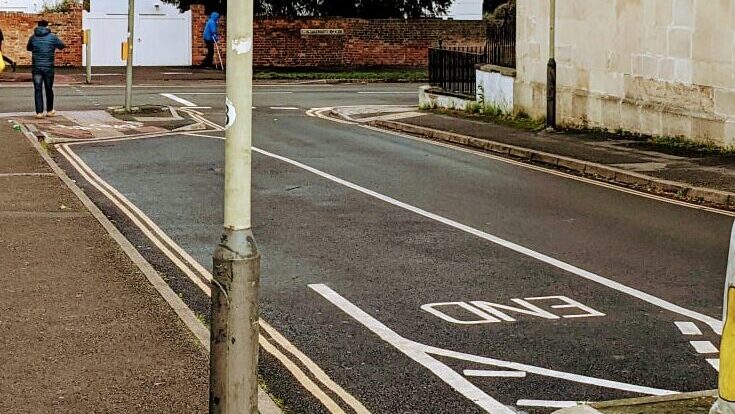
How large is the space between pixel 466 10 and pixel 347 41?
9.51 metres

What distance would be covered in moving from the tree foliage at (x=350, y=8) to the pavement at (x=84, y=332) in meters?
36.5

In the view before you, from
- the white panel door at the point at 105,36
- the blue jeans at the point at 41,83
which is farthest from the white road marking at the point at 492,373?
the white panel door at the point at 105,36

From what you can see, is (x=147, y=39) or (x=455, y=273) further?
(x=147, y=39)

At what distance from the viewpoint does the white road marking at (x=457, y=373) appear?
7.14 meters

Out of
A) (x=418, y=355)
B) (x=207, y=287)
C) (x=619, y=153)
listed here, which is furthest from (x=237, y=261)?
(x=619, y=153)

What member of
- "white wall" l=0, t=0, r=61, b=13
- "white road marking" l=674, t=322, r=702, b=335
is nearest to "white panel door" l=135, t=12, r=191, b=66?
"white wall" l=0, t=0, r=61, b=13

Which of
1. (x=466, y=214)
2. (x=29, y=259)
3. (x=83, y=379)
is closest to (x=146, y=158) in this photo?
(x=466, y=214)

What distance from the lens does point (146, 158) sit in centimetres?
1964

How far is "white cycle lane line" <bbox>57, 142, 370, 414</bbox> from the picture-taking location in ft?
23.5

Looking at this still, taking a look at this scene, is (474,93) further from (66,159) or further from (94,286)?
(94,286)

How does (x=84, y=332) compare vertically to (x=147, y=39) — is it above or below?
below

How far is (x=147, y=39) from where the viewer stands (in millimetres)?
47312

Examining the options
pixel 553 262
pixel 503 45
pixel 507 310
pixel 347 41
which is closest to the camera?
pixel 507 310

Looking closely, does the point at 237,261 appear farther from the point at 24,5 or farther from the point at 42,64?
the point at 24,5
